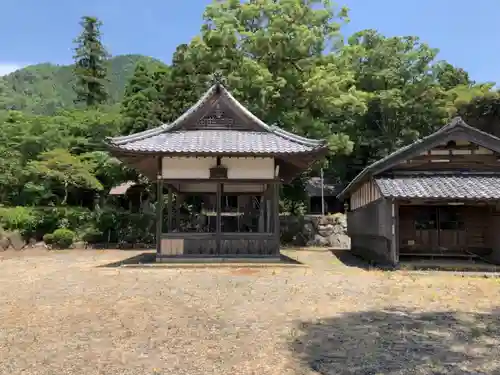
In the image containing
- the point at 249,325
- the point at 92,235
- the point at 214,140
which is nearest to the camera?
the point at 249,325

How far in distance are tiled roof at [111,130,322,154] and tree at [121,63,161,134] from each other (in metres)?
11.7

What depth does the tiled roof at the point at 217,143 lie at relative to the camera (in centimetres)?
1524

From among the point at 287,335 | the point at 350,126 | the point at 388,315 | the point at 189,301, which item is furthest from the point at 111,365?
the point at 350,126

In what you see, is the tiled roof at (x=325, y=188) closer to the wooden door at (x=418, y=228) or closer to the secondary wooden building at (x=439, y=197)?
the secondary wooden building at (x=439, y=197)

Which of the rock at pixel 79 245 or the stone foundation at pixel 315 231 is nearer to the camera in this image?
the rock at pixel 79 245

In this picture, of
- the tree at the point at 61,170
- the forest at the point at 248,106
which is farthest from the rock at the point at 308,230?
the tree at the point at 61,170

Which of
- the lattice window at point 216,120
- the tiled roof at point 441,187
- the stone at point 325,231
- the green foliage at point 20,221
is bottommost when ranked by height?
the stone at point 325,231

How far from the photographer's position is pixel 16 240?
83.1ft

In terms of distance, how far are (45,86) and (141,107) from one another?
78400 mm

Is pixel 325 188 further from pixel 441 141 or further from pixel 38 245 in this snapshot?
pixel 441 141

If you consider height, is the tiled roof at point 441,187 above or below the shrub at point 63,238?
above

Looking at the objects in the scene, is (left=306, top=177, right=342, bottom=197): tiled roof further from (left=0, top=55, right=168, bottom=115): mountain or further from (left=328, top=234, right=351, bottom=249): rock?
(left=0, top=55, right=168, bottom=115): mountain

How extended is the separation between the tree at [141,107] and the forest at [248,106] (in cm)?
9

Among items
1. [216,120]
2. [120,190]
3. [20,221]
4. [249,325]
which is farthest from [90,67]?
[249,325]
